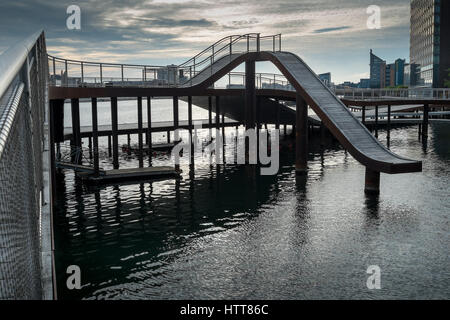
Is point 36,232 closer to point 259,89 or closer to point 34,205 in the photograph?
point 34,205

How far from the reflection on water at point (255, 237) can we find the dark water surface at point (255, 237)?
43mm

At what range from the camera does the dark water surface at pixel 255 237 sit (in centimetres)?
1449

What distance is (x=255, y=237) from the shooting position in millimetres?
19156

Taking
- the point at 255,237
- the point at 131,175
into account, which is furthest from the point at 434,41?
the point at 255,237

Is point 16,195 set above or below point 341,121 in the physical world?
below

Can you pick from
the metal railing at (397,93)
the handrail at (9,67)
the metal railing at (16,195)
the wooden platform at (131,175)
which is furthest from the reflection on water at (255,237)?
the metal railing at (397,93)

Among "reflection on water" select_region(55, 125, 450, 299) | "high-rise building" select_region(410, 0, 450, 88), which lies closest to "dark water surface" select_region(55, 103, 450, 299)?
"reflection on water" select_region(55, 125, 450, 299)

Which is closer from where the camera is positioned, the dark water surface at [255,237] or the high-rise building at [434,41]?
the dark water surface at [255,237]

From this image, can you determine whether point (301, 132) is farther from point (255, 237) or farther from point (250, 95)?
point (255, 237)

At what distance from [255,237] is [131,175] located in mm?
13946

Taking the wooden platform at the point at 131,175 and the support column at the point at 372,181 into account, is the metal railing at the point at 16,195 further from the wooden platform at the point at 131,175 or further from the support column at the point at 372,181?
the wooden platform at the point at 131,175

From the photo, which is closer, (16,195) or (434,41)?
(16,195)

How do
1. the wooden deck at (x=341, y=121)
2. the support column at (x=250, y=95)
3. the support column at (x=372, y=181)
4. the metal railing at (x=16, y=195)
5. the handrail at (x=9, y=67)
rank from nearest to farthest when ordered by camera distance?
the handrail at (x=9, y=67) < the metal railing at (x=16, y=195) < the wooden deck at (x=341, y=121) < the support column at (x=372, y=181) < the support column at (x=250, y=95)
